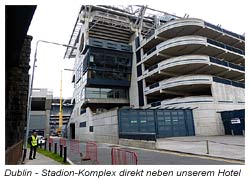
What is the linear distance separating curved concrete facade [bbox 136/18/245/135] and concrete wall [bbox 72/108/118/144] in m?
9.12

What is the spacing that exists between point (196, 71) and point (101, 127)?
17.4 metres

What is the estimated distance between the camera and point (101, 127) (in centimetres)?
2648

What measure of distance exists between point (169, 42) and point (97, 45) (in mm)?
13471

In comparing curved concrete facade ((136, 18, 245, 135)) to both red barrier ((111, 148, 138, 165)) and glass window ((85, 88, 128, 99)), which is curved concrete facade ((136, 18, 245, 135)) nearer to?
glass window ((85, 88, 128, 99))

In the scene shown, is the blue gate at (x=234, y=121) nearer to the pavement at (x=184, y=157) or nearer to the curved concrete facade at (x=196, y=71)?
the curved concrete facade at (x=196, y=71)

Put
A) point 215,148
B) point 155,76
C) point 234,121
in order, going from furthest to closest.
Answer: point 155,76 < point 234,121 < point 215,148

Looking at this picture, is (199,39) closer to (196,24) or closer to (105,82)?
(196,24)

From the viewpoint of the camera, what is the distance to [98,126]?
27.8 m

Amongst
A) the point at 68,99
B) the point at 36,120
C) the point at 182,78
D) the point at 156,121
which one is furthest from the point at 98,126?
the point at 68,99

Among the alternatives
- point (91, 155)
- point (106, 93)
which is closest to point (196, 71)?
point (106, 93)

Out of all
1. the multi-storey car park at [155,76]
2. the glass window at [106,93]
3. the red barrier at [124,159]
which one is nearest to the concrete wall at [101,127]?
the multi-storey car park at [155,76]

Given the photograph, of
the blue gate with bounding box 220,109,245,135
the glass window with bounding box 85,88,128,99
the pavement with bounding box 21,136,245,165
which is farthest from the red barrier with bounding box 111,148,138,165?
the glass window with bounding box 85,88,128,99

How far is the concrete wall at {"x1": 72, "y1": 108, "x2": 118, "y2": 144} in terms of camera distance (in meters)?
22.2

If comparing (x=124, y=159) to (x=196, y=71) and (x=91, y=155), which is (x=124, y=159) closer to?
(x=91, y=155)
